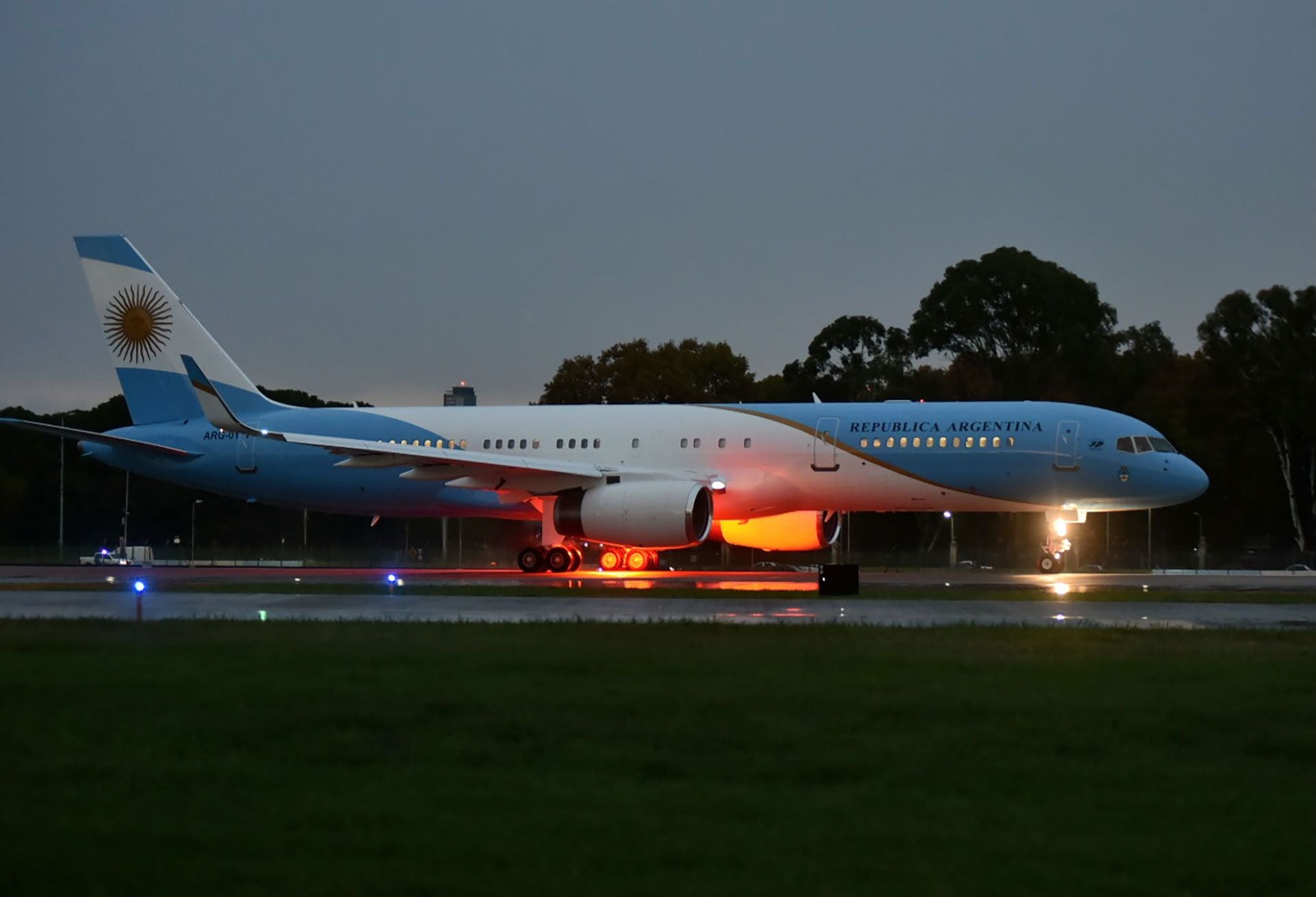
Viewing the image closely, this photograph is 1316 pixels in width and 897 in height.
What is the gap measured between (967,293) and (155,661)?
62410 mm

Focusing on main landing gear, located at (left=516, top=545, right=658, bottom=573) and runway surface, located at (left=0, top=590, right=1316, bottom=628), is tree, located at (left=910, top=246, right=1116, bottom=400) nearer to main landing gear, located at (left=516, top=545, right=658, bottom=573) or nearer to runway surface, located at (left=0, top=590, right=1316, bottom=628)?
main landing gear, located at (left=516, top=545, right=658, bottom=573)

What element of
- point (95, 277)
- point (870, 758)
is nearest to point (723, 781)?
point (870, 758)

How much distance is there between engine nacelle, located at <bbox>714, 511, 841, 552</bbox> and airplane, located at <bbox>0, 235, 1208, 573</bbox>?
0.14ft

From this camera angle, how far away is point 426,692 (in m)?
11.7

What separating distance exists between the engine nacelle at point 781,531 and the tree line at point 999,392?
18.2 m

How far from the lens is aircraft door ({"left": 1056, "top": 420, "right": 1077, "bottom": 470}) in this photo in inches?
1256

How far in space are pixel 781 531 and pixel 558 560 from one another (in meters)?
5.15

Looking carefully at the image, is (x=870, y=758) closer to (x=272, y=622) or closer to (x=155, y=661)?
(x=155, y=661)

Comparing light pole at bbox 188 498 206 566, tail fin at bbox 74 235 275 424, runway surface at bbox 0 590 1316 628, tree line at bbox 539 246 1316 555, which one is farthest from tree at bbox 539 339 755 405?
runway surface at bbox 0 590 1316 628

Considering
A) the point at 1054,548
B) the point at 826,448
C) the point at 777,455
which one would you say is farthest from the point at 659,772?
the point at 1054,548

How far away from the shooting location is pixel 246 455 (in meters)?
38.6

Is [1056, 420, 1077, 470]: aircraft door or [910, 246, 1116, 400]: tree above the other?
[910, 246, 1116, 400]: tree

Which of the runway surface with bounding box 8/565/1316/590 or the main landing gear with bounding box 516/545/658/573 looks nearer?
the runway surface with bounding box 8/565/1316/590

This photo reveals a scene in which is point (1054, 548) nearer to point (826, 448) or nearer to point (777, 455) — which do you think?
point (826, 448)
